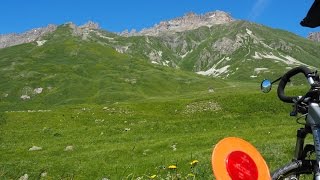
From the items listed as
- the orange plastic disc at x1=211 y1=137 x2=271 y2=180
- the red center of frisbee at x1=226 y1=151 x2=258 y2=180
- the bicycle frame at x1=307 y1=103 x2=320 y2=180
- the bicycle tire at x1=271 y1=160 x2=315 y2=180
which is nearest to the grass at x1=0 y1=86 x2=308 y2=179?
the orange plastic disc at x1=211 y1=137 x2=271 y2=180

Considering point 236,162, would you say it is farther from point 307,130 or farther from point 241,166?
point 307,130

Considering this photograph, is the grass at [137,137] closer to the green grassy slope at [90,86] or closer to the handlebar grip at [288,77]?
the handlebar grip at [288,77]

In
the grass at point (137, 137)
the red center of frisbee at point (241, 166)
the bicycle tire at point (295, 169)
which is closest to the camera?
the bicycle tire at point (295, 169)

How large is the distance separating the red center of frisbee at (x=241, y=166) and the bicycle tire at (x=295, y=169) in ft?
0.80

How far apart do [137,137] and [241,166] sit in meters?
32.1

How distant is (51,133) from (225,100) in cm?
2506

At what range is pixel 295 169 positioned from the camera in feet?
16.4

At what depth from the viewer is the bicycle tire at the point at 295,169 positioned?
4.88m

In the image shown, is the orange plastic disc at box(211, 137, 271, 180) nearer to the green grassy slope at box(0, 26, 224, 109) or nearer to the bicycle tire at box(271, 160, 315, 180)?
the bicycle tire at box(271, 160, 315, 180)

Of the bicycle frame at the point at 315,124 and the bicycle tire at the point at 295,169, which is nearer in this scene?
the bicycle frame at the point at 315,124

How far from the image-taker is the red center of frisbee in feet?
16.4

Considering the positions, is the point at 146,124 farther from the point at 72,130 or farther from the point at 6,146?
the point at 6,146

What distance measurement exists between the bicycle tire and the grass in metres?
11.0

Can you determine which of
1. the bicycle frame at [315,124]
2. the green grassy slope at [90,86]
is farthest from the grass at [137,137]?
the green grassy slope at [90,86]
